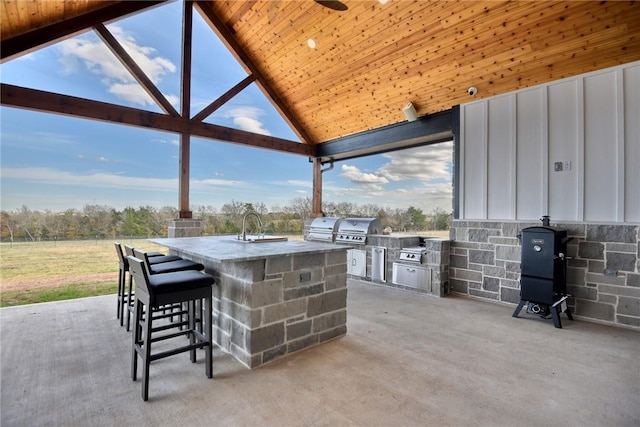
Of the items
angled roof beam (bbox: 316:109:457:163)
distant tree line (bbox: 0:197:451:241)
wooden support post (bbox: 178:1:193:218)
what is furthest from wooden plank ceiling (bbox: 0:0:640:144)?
distant tree line (bbox: 0:197:451:241)

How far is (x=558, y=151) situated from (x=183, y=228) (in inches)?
212

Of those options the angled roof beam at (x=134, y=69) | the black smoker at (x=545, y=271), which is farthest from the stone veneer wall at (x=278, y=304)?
the angled roof beam at (x=134, y=69)

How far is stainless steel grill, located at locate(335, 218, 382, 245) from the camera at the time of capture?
525 centimetres

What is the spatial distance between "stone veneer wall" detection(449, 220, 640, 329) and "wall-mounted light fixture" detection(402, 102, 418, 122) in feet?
6.35

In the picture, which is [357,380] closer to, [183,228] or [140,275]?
[140,275]

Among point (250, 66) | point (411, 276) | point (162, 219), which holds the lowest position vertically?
point (411, 276)

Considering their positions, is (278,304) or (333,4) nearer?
(278,304)

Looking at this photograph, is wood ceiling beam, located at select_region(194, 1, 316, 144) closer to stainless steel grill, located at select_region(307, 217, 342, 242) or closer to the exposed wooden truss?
the exposed wooden truss

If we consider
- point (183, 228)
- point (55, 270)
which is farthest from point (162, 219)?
point (55, 270)

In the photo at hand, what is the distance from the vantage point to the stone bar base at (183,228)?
480 cm

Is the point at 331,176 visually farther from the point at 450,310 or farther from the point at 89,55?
the point at 89,55

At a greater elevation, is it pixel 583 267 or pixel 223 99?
pixel 223 99

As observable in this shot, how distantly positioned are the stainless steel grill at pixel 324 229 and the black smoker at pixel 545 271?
10.3ft

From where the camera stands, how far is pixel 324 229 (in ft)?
19.6
